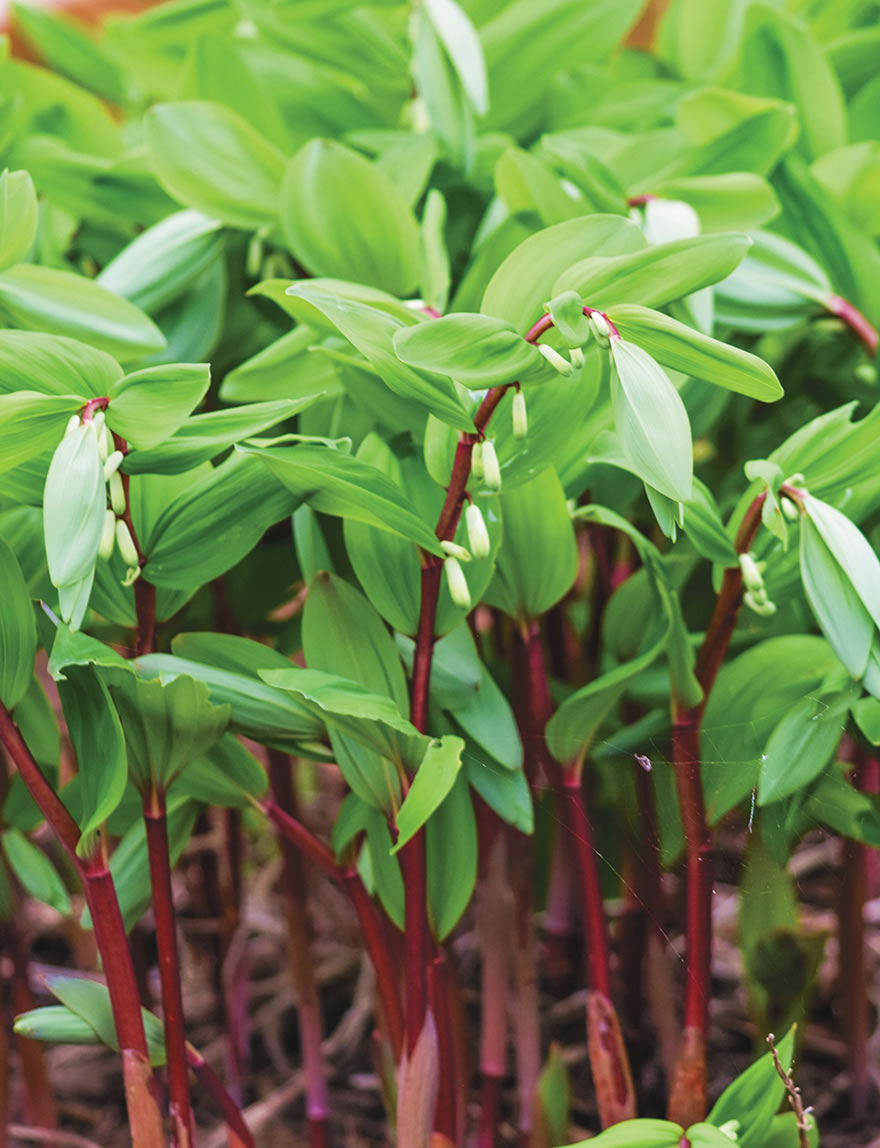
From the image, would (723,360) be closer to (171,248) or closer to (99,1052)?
(171,248)

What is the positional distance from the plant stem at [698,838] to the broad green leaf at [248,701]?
12 centimetres

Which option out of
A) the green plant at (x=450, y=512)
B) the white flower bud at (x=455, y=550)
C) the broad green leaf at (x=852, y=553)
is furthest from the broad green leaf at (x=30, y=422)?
the broad green leaf at (x=852, y=553)

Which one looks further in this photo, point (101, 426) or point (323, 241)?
point (323, 241)

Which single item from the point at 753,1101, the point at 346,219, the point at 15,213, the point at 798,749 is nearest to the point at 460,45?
the point at 346,219

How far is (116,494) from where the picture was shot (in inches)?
11.5

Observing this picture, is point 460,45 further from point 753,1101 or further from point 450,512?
point 753,1101

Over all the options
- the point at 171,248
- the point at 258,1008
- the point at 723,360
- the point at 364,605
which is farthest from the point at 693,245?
the point at 258,1008

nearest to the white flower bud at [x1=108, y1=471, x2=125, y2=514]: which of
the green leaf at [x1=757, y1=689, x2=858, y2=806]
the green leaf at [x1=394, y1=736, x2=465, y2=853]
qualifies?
the green leaf at [x1=394, y1=736, x2=465, y2=853]

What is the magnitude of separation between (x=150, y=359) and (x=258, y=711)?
0.63 ft

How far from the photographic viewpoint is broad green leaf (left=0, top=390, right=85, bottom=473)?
0.27 m

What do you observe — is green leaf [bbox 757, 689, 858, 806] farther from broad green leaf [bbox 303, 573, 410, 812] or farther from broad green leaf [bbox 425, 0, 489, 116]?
broad green leaf [bbox 425, 0, 489, 116]

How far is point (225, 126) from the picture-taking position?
44 cm

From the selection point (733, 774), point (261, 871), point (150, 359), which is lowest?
point (261, 871)

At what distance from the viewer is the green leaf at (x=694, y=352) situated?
0.88ft
